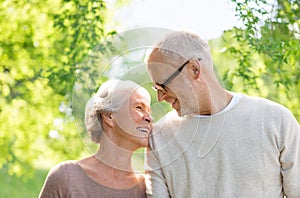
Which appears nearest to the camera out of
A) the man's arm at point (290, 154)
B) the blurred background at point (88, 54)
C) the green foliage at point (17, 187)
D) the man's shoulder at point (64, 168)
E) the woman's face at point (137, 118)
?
the man's arm at point (290, 154)

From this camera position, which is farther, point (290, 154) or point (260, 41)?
point (260, 41)

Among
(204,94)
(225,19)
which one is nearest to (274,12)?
(225,19)

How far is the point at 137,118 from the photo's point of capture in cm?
246

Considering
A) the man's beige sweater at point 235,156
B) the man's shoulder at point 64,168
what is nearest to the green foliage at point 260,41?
the man's beige sweater at point 235,156

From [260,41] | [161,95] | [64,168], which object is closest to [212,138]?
[161,95]

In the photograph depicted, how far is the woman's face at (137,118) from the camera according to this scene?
247 centimetres

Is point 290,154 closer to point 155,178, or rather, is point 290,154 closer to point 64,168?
point 155,178

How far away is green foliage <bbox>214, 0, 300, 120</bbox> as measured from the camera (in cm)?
371

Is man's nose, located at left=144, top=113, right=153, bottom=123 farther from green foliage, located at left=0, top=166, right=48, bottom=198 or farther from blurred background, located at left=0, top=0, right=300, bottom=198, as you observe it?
green foliage, located at left=0, top=166, right=48, bottom=198

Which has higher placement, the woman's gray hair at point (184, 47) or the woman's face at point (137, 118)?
the woman's gray hair at point (184, 47)

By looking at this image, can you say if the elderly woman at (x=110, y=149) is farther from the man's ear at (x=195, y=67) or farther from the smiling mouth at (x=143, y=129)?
the man's ear at (x=195, y=67)

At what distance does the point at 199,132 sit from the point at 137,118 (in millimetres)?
233

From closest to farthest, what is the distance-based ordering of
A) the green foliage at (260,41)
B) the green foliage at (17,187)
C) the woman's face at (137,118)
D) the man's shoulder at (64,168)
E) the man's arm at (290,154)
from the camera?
the man's arm at (290,154) < the woman's face at (137,118) < the man's shoulder at (64,168) < the green foliage at (260,41) < the green foliage at (17,187)

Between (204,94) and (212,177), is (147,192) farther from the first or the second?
(204,94)
